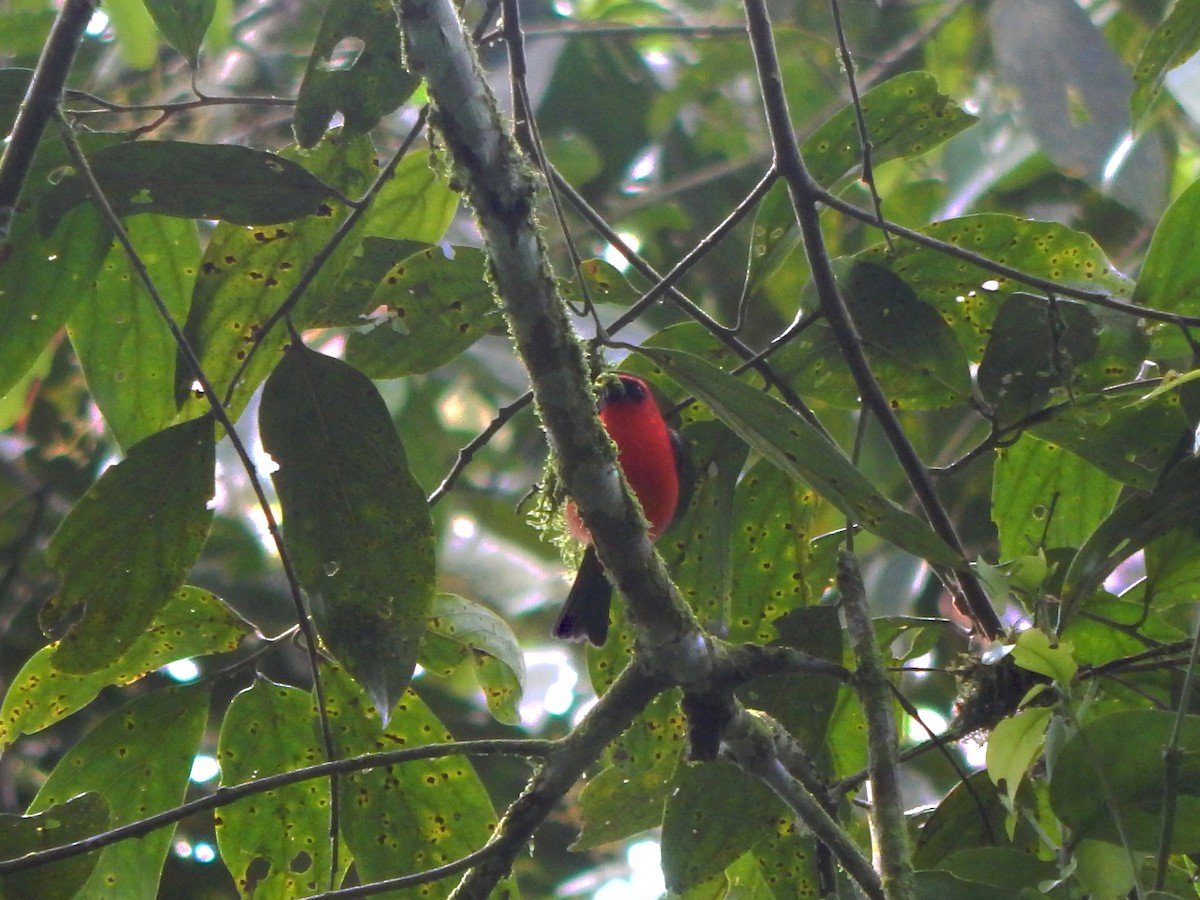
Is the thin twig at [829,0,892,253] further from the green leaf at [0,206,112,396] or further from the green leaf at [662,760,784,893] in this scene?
the green leaf at [0,206,112,396]

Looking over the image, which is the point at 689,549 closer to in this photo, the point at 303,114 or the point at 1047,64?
the point at 303,114

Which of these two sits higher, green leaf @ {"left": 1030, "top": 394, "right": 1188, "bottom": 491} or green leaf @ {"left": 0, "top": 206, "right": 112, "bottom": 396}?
green leaf @ {"left": 0, "top": 206, "right": 112, "bottom": 396}

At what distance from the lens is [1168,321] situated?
165 cm

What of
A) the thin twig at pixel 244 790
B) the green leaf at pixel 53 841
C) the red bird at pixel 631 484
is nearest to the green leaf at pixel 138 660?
the green leaf at pixel 53 841

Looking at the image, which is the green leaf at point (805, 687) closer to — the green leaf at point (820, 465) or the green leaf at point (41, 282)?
the green leaf at point (820, 465)

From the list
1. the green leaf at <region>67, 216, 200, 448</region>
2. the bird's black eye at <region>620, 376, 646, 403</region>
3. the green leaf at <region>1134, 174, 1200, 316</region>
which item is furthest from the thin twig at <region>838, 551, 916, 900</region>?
the bird's black eye at <region>620, 376, 646, 403</region>

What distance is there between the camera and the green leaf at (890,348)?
188 centimetres

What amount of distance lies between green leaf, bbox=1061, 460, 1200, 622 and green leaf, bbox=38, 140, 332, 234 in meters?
1.06

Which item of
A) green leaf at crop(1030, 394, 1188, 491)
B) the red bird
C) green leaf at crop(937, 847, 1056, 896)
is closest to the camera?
green leaf at crop(937, 847, 1056, 896)

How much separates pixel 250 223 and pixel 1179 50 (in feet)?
4.19

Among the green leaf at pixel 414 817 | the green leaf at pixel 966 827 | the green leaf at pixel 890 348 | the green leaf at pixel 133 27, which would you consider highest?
the green leaf at pixel 133 27

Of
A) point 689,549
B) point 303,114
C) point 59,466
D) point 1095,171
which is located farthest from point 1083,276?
point 59,466

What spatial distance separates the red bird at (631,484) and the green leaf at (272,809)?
82cm

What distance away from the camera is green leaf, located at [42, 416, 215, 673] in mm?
1645
